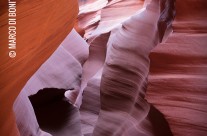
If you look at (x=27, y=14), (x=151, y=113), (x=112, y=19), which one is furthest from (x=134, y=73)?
(x=112, y=19)

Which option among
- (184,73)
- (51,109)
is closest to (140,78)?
(184,73)

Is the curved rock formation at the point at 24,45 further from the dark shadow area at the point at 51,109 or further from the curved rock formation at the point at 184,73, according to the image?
the dark shadow area at the point at 51,109

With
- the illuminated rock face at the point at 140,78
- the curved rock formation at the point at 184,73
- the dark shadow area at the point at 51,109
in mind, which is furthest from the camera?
the dark shadow area at the point at 51,109

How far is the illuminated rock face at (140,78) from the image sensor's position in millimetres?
2309

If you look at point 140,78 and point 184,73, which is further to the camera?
point 140,78

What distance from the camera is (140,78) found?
3014 mm

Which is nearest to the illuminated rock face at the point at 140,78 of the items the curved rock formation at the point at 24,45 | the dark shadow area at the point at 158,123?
the dark shadow area at the point at 158,123

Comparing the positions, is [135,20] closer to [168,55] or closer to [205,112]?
[168,55]

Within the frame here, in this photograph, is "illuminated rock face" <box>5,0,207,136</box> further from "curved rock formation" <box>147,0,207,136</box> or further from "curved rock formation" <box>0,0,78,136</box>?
"curved rock formation" <box>0,0,78,136</box>

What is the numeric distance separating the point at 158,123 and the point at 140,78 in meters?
0.65

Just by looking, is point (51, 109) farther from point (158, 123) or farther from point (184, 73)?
point (184, 73)

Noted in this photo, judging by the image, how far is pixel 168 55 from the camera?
2576mm

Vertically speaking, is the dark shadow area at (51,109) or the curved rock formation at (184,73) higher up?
the curved rock formation at (184,73)

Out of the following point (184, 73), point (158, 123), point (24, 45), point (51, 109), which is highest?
point (24, 45)
